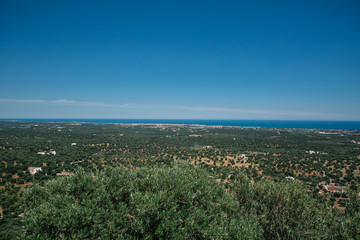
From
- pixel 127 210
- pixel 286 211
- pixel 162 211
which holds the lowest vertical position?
pixel 286 211

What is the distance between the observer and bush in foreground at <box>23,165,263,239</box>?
10.2 m

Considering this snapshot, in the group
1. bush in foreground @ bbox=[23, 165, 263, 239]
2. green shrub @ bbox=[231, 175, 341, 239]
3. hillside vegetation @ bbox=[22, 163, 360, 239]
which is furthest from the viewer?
green shrub @ bbox=[231, 175, 341, 239]

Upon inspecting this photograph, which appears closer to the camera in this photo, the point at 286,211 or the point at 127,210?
the point at 127,210

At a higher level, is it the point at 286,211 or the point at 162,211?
the point at 162,211

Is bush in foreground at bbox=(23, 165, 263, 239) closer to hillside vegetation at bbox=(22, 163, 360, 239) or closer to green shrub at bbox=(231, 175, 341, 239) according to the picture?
hillside vegetation at bbox=(22, 163, 360, 239)

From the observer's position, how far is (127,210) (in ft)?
41.0

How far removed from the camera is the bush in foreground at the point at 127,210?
1024 cm

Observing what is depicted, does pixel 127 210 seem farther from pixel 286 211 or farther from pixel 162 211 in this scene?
pixel 286 211

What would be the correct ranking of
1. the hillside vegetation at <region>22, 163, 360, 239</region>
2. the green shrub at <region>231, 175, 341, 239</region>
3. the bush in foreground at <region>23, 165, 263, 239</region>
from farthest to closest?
the green shrub at <region>231, 175, 341, 239</region> → the hillside vegetation at <region>22, 163, 360, 239</region> → the bush in foreground at <region>23, 165, 263, 239</region>

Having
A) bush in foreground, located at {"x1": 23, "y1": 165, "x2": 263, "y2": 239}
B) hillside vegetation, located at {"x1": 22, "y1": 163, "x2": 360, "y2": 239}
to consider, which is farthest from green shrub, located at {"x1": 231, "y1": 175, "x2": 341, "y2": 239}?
bush in foreground, located at {"x1": 23, "y1": 165, "x2": 263, "y2": 239}

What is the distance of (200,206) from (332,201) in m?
29.7

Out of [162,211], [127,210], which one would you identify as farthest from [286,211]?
[127,210]

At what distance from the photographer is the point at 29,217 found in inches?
413

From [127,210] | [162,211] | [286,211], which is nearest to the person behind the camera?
[162,211]
